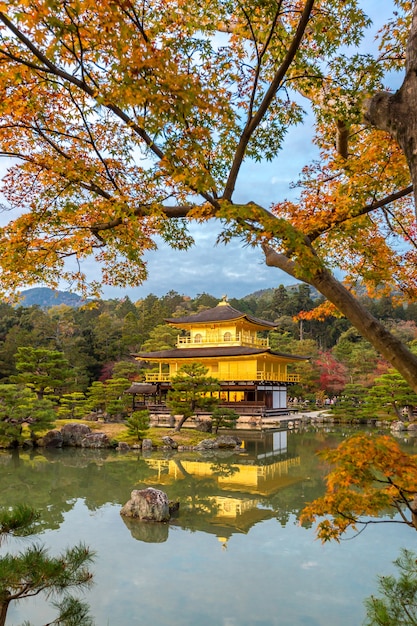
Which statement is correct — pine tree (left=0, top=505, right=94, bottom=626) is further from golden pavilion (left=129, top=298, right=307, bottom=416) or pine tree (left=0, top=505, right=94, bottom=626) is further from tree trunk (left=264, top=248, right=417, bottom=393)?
golden pavilion (left=129, top=298, right=307, bottom=416)

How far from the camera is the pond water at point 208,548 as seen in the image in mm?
4188

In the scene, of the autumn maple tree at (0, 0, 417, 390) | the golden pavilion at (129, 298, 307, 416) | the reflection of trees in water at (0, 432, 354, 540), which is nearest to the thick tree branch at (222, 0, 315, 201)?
the autumn maple tree at (0, 0, 417, 390)

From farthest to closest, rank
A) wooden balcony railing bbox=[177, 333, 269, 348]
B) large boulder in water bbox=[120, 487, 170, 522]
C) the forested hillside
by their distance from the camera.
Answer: the forested hillside → wooden balcony railing bbox=[177, 333, 269, 348] → large boulder in water bbox=[120, 487, 170, 522]

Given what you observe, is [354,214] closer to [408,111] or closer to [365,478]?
[408,111]

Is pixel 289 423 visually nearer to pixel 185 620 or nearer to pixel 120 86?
pixel 185 620

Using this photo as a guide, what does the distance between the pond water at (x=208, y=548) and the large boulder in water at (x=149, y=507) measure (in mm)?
154

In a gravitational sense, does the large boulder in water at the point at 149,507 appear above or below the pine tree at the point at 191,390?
below

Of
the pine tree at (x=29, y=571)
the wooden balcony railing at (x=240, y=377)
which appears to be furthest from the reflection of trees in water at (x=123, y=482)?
the wooden balcony railing at (x=240, y=377)

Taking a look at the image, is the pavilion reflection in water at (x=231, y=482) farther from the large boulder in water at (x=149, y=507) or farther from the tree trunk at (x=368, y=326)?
the tree trunk at (x=368, y=326)

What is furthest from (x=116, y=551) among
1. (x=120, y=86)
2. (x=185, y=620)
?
(x=120, y=86)

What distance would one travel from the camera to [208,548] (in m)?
5.69

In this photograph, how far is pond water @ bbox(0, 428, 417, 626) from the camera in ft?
13.7

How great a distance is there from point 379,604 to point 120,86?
375 cm

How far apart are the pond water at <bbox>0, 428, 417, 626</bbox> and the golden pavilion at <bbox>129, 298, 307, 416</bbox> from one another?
426 inches
